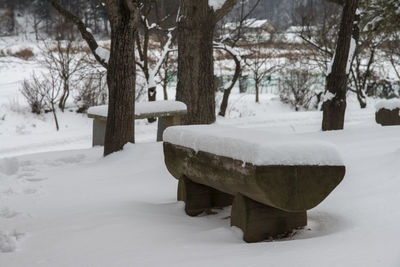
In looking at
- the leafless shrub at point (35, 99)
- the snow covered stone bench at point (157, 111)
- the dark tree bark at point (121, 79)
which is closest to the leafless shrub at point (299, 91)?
the leafless shrub at point (35, 99)

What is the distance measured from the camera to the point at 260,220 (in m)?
3.33

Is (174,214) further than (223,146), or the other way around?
(174,214)

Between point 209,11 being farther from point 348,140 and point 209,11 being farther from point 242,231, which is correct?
point 242,231

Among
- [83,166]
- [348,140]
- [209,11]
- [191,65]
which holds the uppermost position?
[209,11]

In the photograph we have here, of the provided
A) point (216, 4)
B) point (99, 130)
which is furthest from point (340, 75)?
point (99, 130)

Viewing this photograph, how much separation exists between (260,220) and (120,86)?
435cm

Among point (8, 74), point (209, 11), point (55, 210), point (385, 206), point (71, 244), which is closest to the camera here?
point (71, 244)

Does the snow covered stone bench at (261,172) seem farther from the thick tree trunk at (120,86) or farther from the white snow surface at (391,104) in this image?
the white snow surface at (391,104)

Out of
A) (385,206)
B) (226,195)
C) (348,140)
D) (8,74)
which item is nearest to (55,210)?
(226,195)

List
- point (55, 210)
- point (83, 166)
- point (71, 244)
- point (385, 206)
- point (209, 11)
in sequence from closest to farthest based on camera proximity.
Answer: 1. point (71, 244)
2. point (385, 206)
3. point (55, 210)
4. point (83, 166)
5. point (209, 11)

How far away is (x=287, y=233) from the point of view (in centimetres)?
341

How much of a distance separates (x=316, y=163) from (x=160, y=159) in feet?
12.2

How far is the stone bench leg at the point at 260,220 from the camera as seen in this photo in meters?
3.29

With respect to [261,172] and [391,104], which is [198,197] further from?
[391,104]
